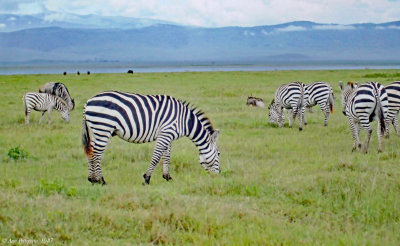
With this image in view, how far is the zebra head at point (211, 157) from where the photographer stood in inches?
366

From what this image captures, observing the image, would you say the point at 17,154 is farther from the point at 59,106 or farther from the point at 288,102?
the point at 288,102

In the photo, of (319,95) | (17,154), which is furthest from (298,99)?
(17,154)

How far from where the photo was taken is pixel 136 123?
8.74 meters

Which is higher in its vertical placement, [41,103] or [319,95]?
[319,95]

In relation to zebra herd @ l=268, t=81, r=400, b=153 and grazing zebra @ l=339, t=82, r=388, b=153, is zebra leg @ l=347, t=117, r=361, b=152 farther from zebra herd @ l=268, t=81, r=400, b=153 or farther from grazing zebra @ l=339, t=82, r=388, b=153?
grazing zebra @ l=339, t=82, r=388, b=153

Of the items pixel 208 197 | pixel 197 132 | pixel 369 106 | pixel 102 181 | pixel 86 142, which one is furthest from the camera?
pixel 369 106

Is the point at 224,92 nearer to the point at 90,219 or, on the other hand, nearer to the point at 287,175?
the point at 287,175

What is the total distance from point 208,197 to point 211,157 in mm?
1916

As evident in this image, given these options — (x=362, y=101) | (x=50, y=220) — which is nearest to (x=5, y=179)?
(x=50, y=220)

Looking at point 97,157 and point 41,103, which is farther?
point 41,103

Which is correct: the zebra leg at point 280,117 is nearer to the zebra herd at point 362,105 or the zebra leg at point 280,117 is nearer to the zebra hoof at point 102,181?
the zebra herd at point 362,105

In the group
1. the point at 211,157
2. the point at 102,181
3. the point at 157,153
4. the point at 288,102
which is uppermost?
the point at 288,102

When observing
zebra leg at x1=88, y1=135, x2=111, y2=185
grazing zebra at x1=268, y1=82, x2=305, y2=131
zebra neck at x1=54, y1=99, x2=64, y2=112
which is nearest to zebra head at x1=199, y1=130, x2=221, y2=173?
zebra leg at x1=88, y1=135, x2=111, y2=185

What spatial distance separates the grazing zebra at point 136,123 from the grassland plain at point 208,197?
22.8 inches
